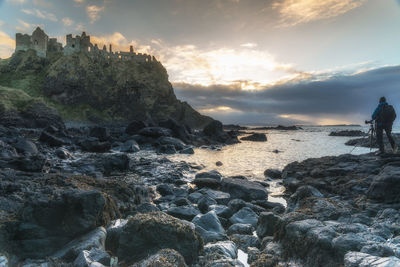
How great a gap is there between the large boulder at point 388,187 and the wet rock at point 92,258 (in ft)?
Result: 24.4

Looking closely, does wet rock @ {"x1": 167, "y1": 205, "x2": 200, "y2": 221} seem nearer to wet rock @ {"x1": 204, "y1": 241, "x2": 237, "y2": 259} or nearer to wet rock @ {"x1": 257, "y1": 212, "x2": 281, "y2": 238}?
wet rock @ {"x1": 257, "y1": 212, "x2": 281, "y2": 238}

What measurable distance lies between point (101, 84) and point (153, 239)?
346 ft

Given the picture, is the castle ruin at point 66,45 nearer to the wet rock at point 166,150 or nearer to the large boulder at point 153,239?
the wet rock at point 166,150

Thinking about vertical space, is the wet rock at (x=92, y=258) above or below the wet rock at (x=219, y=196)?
above

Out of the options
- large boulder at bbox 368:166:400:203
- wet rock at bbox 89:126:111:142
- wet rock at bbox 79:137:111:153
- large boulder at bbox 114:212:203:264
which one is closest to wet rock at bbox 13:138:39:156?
wet rock at bbox 79:137:111:153

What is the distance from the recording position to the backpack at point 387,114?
12195mm

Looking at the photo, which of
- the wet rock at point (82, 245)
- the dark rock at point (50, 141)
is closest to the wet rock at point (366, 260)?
the wet rock at point (82, 245)

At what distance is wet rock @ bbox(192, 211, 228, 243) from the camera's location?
5.54m

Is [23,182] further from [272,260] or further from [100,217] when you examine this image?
[272,260]

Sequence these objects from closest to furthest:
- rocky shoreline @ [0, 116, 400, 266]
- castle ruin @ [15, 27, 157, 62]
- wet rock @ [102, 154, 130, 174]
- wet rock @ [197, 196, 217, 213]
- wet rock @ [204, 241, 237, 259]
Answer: rocky shoreline @ [0, 116, 400, 266] → wet rock @ [204, 241, 237, 259] → wet rock @ [197, 196, 217, 213] → wet rock @ [102, 154, 130, 174] → castle ruin @ [15, 27, 157, 62]

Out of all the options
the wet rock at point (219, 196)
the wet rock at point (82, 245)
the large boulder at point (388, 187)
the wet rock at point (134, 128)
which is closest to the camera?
the wet rock at point (82, 245)

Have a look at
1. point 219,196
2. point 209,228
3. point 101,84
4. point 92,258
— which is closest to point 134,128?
point 219,196

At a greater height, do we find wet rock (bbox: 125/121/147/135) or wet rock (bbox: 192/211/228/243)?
wet rock (bbox: 125/121/147/135)

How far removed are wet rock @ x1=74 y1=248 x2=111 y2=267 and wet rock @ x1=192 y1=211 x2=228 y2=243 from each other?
240 centimetres
